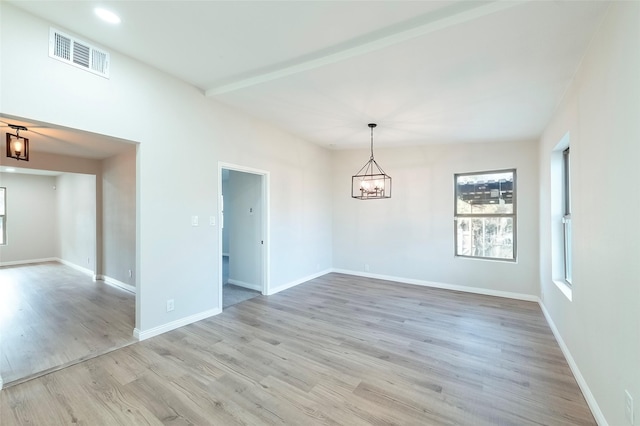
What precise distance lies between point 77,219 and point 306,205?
5730mm

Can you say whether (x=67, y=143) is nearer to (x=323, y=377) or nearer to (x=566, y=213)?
(x=323, y=377)

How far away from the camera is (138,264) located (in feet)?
9.73

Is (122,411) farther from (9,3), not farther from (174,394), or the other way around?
(9,3)

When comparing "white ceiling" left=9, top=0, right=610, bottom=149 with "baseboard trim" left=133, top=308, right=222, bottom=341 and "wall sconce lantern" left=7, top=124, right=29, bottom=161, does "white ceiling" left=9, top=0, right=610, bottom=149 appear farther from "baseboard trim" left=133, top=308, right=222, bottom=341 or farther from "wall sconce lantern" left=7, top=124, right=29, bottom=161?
"baseboard trim" left=133, top=308, right=222, bottom=341

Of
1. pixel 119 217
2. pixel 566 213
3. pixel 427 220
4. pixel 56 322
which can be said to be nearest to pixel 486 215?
pixel 427 220

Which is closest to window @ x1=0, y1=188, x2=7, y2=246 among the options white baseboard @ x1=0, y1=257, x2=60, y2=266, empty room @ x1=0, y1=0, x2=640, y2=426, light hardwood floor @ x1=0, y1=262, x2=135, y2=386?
white baseboard @ x1=0, y1=257, x2=60, y2=266

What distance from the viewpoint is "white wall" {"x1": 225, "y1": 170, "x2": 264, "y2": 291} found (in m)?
4.82

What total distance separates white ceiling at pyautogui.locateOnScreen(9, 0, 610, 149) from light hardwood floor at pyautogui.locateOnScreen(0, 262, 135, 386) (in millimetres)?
3011

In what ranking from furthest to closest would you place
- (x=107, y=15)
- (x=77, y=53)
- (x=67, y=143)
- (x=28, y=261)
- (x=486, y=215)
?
(x=28, y=261) → (x=486, y=215) → (x=67, y=143) → (x=77, y=53) → (x=107, y=15)

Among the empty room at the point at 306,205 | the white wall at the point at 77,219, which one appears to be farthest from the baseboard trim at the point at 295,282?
the white wall at the point at 77,219

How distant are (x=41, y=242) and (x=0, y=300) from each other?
4330 mm

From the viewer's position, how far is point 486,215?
4.99 m

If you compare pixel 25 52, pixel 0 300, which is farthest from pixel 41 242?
pixel 25 52

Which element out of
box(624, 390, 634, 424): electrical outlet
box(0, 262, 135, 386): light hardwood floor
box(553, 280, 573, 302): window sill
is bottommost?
box(0, 262, 135, 386): light hardwood floor
